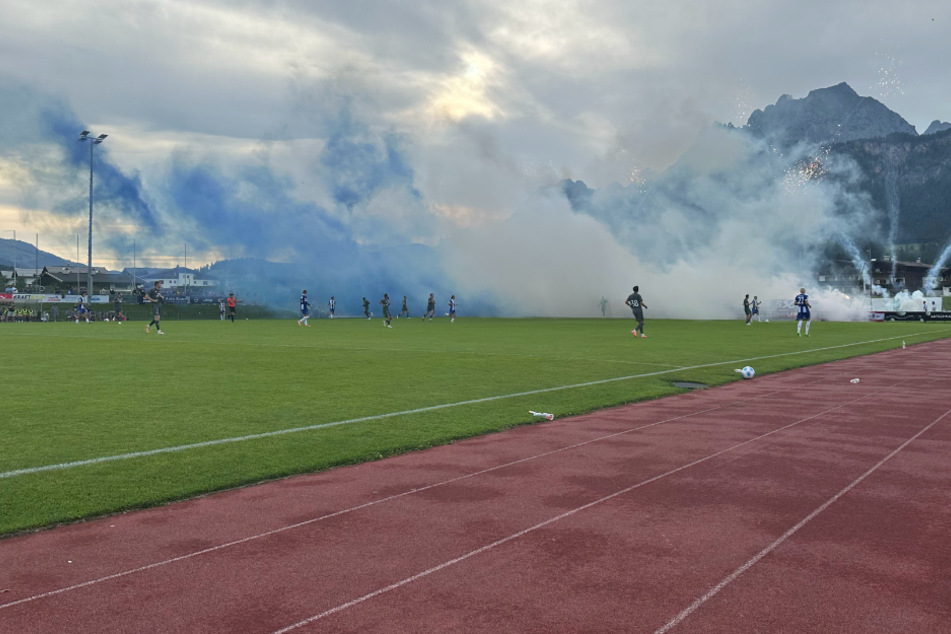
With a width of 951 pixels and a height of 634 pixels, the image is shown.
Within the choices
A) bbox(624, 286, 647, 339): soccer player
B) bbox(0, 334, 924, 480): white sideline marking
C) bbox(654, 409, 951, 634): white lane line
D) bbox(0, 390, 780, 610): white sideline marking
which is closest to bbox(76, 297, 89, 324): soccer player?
bbox(624, 286, 647, 339): soccer player

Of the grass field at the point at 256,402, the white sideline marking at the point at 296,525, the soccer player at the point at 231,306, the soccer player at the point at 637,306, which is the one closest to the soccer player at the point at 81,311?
the soccer player at the point at 231,306

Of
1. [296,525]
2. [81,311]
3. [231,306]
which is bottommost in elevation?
[296,525]

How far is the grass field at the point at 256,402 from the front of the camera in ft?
21.2

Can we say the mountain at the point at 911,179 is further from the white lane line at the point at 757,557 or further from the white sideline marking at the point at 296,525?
the white sideline marking at the point at 296,525

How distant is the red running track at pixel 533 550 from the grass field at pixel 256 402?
0.66 m

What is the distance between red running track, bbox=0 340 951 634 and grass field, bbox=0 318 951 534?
66 cm

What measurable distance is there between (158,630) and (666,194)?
243 feet

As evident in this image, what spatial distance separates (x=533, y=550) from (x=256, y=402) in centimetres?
708

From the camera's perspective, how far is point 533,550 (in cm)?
468

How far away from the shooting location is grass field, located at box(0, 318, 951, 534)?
6.45 m

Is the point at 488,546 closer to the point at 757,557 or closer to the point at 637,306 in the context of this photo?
the point at 757,557

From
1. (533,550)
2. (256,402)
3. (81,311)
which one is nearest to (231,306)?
(81,311)

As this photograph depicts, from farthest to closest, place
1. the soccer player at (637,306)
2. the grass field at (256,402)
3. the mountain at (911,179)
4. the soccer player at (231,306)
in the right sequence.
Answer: the mountain at (911,179) < the soccer player at (231,306) < the soccer player at (637,306) < the grass field at (256,402)

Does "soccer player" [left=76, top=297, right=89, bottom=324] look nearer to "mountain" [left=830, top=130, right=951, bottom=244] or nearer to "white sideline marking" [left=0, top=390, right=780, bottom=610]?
"white sideline marking" [left=0, top=390, right=780, bottom=610]
